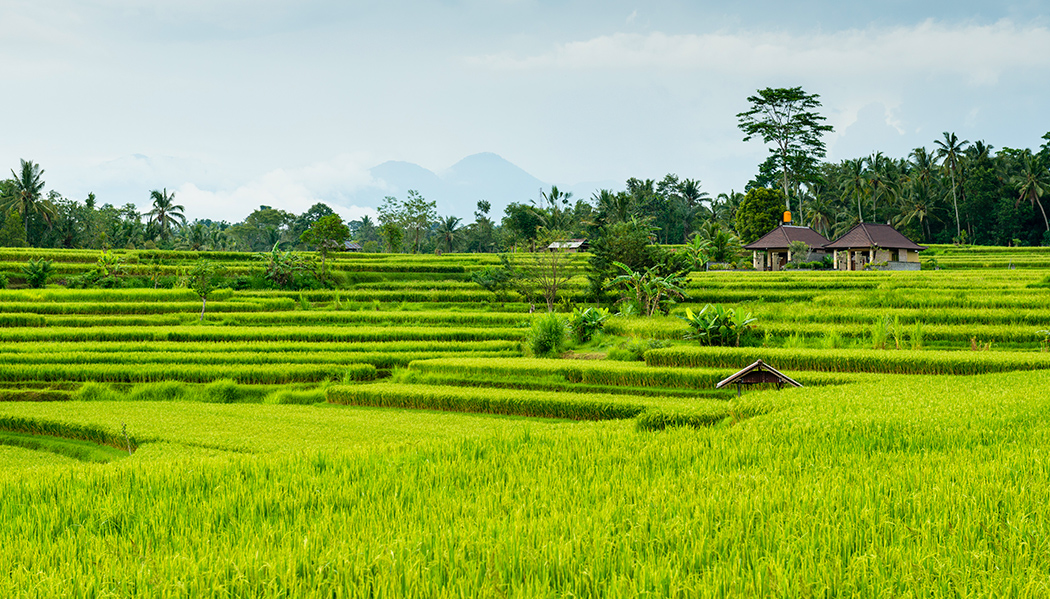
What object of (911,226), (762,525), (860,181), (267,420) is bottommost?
(267,420)

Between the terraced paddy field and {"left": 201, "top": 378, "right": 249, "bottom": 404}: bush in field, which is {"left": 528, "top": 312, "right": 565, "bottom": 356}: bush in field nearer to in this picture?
the terraced paddy field

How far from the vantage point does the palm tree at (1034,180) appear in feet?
161

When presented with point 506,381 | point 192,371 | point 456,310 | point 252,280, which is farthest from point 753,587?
point 252,280

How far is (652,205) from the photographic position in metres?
65.3

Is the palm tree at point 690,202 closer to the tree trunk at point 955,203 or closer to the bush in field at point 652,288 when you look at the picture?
the tree trunk at point 955,203

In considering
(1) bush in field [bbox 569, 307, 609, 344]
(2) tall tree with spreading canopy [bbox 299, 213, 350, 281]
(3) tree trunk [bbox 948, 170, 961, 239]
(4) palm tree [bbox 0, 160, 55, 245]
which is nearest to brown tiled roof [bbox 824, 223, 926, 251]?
(3) tree trunk [bbox 948, 170, 961, 239]

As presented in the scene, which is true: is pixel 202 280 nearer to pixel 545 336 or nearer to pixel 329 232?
pixel 329 232

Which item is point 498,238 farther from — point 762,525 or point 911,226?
point 762,525

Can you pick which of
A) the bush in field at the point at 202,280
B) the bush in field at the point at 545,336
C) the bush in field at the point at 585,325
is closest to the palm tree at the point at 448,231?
the bush in field at the point at 202,280

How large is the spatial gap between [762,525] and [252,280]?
30970mm

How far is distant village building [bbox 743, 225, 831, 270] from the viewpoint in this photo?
133 feet

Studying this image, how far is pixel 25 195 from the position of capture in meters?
48.2

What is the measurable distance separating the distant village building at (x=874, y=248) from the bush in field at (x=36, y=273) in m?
40.1

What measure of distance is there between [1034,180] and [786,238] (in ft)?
78.2
